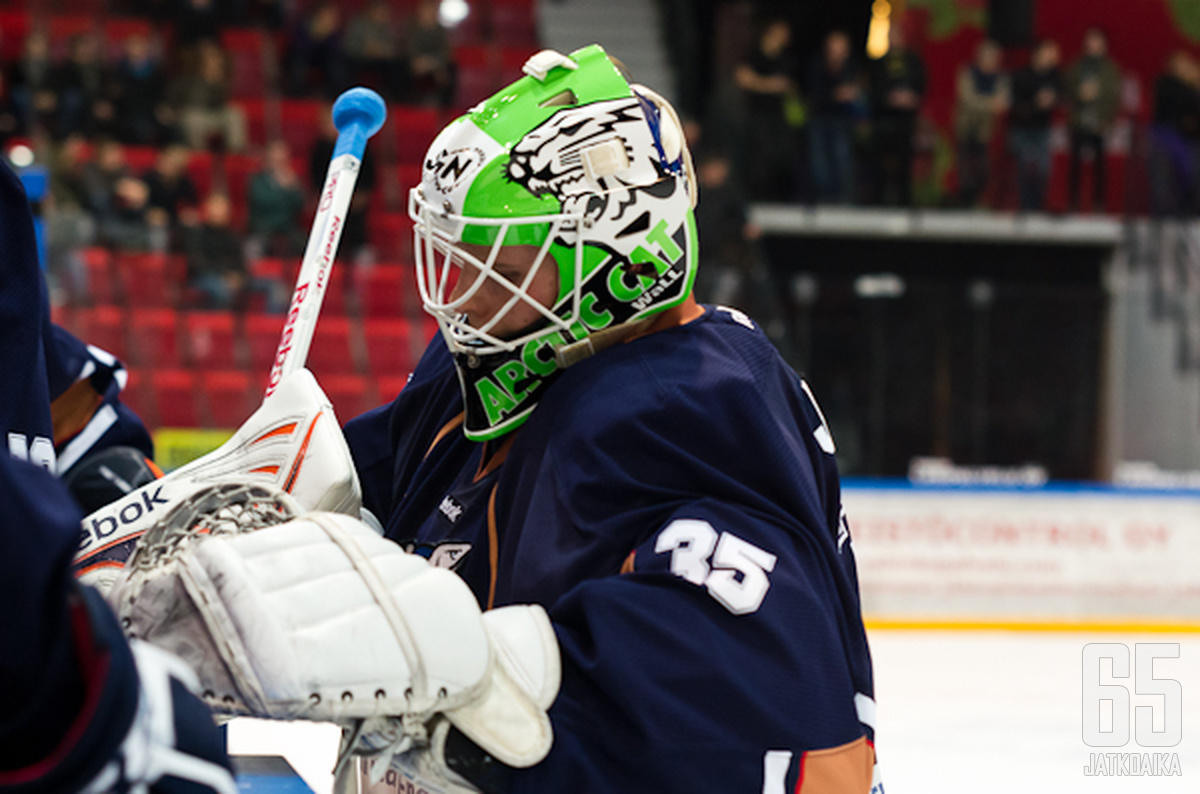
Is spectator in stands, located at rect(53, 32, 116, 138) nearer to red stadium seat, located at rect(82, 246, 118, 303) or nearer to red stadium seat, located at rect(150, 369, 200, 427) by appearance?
red stadium seat, located at rect(82, 246, 118, 303)

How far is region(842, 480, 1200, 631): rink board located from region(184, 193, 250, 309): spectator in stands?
3467mm

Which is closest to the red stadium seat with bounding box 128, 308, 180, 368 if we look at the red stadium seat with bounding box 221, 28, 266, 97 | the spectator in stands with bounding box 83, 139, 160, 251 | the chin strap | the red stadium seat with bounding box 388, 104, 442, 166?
the spectator in stands with bounding box 83, 139, 160, 251

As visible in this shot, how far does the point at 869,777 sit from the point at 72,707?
82cm

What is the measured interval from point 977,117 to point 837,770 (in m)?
9.18

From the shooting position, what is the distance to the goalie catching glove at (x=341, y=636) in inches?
40.6

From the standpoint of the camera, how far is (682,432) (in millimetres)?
1335

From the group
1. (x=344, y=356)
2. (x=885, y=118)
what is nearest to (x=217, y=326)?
(x=344, y=356)

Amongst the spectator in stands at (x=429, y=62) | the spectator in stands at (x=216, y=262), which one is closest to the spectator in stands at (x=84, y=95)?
the spectator in stands at (x=216, y=262)

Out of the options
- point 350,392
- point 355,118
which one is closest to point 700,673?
point 355,118

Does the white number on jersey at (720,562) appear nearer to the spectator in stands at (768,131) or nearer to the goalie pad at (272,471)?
the goalie pad at (272,471)

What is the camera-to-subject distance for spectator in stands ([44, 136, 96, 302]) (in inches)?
254

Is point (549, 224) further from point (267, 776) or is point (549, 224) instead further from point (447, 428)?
point (267, 776)

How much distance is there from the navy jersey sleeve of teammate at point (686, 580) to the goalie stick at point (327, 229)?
0.43m

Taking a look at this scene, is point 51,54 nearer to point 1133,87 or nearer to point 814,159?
point 814,159
